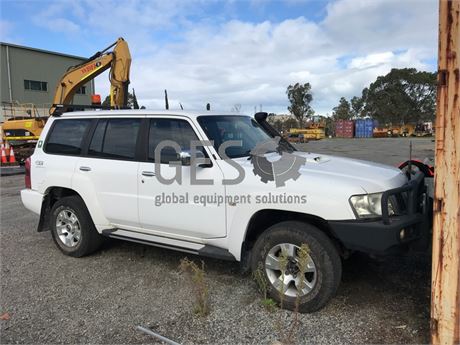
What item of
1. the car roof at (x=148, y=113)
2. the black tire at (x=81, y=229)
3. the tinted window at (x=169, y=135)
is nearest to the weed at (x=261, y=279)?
the tinted window at (x=169, y=135)

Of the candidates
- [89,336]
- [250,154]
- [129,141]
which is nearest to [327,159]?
[250,154]

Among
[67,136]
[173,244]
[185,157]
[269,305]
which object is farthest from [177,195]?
[67,136]

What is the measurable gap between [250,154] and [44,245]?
3459 mm

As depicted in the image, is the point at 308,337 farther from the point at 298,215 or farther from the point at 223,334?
the point at 298,215

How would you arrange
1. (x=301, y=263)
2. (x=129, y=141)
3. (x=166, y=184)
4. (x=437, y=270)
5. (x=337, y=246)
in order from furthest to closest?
(x=129, y=141) → (x=166, y=184) → (x=337, y=246) → (x=301, y=263) → (x=437, y=270)

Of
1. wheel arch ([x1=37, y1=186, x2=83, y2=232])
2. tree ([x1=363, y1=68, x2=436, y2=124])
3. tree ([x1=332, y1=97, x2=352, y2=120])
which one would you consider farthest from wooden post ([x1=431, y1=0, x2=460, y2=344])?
tree ([x1=332, y1=97, x2=352, y2=120])

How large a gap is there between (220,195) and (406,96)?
7557cm

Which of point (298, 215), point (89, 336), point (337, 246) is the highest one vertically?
point (298, 215)

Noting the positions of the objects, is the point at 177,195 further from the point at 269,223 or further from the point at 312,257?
the point at 312,257

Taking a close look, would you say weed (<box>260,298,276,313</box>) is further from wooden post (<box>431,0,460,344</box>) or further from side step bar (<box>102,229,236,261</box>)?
wooden post (<box>431,0,460,344</box>)

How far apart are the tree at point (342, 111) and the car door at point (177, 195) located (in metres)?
96.0

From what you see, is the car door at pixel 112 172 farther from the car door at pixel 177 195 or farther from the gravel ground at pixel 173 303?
the gravel ground at pixel 173 303

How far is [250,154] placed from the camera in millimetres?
4352

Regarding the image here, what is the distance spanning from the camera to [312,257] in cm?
350
